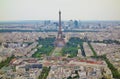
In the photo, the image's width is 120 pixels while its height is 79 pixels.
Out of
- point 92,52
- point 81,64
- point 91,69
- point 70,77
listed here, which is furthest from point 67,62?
point 92,52

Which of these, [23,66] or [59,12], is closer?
[23,66]

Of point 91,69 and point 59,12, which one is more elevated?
point 59,12

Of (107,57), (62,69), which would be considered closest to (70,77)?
(62,69)

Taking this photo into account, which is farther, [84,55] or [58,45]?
[58,45]

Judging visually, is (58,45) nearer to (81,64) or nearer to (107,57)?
(107,57)

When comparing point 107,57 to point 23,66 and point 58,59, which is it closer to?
point 58,59

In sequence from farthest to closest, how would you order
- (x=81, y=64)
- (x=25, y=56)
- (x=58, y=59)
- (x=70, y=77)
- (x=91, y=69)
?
(x=25, y=56) → (x=58, y=59) → (x=81, y=64) → (x=91, y=69) → (x=70, y=77)

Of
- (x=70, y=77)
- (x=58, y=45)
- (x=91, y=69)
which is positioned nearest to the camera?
(x=70, y=77)

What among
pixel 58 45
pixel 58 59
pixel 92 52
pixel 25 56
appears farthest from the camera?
pixel 58 45

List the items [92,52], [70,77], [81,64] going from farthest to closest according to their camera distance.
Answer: [92,52]
[81,64]
[70,77]
